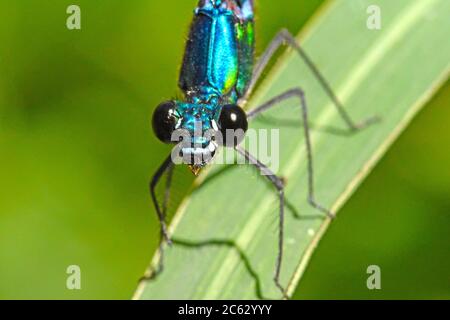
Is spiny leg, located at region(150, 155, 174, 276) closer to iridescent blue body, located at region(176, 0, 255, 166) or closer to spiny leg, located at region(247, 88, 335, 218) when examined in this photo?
iridescent blue body, located at region(176, 0, 255, 166)

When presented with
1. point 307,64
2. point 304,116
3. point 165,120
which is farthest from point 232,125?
point 307,64

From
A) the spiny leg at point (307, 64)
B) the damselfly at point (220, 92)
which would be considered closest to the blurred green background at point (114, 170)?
the spiny leg at point (307, 64)

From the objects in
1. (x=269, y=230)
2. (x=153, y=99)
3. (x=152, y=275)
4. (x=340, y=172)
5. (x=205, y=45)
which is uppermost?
(x=205, y=45)

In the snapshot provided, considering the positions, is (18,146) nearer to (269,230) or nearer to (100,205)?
(100,205)

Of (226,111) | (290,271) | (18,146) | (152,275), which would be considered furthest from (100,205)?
(290,271)

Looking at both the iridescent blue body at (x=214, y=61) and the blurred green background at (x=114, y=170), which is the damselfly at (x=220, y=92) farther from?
the blurred green background at (x=114, y=170)

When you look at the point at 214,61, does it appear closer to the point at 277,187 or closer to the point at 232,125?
the point at 232,125
